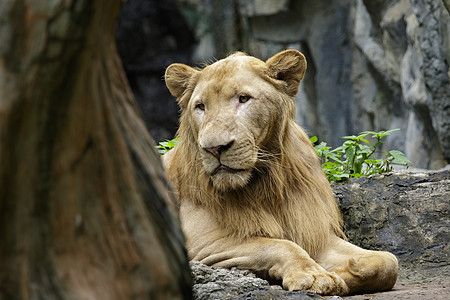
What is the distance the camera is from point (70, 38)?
138 cm

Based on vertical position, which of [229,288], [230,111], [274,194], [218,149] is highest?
[230,111]

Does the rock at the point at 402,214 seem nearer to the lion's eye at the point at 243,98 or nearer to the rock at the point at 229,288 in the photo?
the lion's eye at the point at 243,98

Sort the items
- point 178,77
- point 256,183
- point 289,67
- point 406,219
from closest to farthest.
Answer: point 256,183, point 289,67, point 178,77, point 406,219

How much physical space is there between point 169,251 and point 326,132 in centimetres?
1224

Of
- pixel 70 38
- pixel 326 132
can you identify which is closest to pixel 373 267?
pixel 70 38

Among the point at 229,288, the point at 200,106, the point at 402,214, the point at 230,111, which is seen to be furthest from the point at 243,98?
the point at 402,214

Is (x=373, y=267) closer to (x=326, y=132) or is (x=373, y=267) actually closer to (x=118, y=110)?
(x=118, y=110)

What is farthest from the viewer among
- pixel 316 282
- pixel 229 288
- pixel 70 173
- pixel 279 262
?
pixel 279 262

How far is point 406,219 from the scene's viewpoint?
4.84 m

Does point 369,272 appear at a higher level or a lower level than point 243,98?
lower

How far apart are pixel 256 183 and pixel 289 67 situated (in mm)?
785

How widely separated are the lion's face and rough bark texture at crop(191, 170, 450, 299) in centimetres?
118

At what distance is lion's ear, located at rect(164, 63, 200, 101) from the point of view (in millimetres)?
4293

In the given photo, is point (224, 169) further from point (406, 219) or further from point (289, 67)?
point (406, 219)
